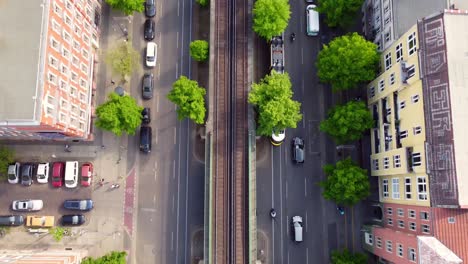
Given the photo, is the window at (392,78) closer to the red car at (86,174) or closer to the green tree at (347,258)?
the green tree at (347,258)

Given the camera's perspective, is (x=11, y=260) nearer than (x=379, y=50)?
Yes

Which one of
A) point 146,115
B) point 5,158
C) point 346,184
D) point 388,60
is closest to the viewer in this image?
point 346,184

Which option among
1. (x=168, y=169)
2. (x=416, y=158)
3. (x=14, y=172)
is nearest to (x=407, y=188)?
(x=416, y=158)

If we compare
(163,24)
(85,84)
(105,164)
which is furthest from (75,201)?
(163,24)

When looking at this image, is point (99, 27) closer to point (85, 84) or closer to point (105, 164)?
point (85, 84)

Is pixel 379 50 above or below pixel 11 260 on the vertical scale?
above

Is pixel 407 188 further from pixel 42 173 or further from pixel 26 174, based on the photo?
pixel 26 174

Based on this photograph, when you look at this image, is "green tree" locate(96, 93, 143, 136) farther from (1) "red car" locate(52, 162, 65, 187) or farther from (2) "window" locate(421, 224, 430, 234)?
(2) "window" locate(421, 224, 430, 234)
